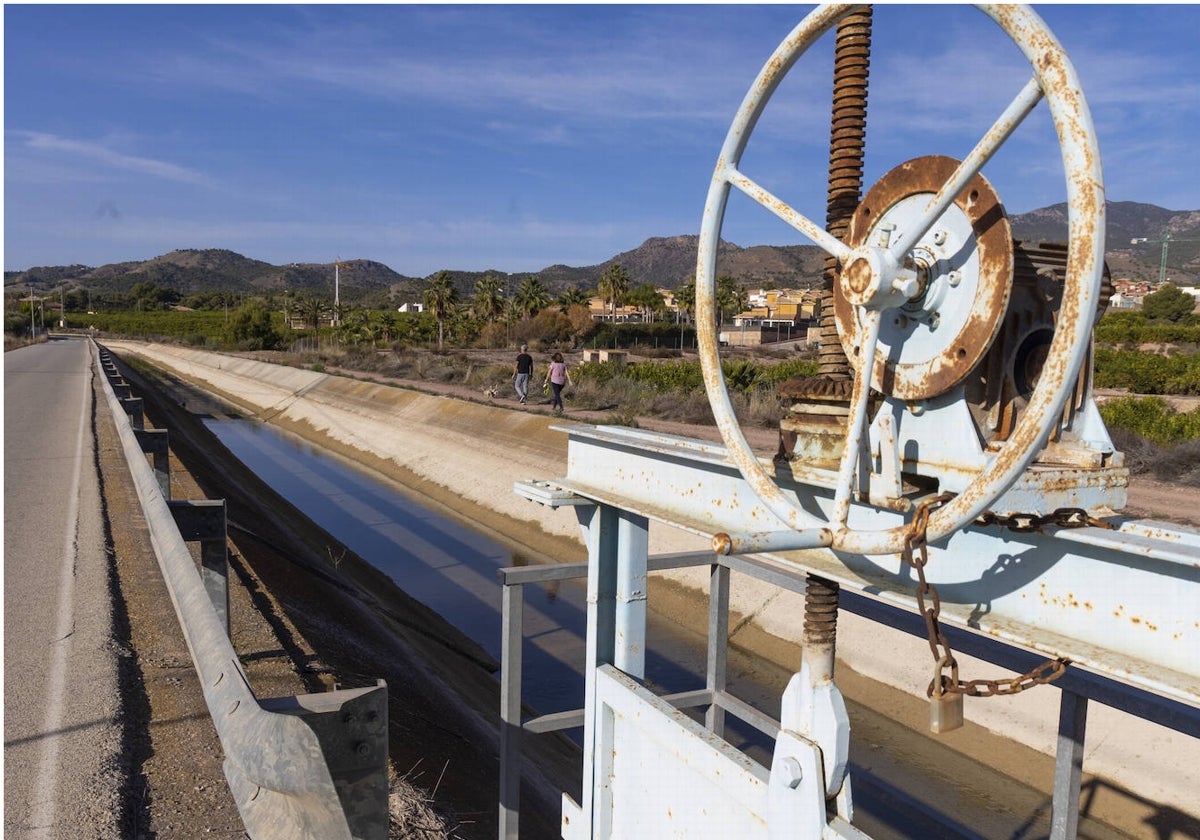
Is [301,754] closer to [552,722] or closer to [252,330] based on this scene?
[552,722]

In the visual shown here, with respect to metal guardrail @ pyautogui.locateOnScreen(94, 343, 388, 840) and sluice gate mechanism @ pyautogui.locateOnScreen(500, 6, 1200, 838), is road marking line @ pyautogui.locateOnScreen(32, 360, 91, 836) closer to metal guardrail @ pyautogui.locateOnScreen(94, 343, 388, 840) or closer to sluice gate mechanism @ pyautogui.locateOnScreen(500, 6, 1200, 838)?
metal guardrail @ pyautogui.locateOnScreen(94, 343, 388, 840)

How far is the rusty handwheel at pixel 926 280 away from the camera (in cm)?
161

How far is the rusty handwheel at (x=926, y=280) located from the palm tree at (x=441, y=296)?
77.2m

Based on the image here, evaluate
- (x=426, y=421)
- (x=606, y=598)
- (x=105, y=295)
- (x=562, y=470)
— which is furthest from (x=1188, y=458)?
(x=105, y=295)

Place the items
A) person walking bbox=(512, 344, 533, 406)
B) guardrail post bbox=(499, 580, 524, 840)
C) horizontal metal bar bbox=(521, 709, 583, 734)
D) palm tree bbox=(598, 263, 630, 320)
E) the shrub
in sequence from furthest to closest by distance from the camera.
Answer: palm tree bbox=(598, 263, 630, 320)
person walking bbox=(512, 344, 533, 406)
the shrub
horizontal metal bar bbox=(521, 709, 583, 734)
guardrail post bbox=(499, 580, 524, 840)

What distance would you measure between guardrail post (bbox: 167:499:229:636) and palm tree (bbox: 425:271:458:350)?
75.1 m

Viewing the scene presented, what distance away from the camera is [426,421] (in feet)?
98.8

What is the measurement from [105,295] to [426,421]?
19102cm

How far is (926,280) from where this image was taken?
2.37 metres

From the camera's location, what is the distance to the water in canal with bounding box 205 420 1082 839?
28.6 ft

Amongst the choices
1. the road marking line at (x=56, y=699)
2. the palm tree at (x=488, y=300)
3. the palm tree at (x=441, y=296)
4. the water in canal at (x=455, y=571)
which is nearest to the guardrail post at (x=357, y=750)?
the road marking line at (x=56, y=699)

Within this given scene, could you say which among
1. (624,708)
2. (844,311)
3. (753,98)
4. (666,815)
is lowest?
(666,815)

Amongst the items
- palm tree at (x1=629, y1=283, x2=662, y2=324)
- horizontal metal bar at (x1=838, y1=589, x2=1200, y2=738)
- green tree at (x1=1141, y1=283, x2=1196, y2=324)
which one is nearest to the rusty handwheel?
horizontal metal bar at (x1=838, y1=589, x2=1200, y2=738)

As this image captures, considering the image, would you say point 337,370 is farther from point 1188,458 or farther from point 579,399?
point 1188,458
